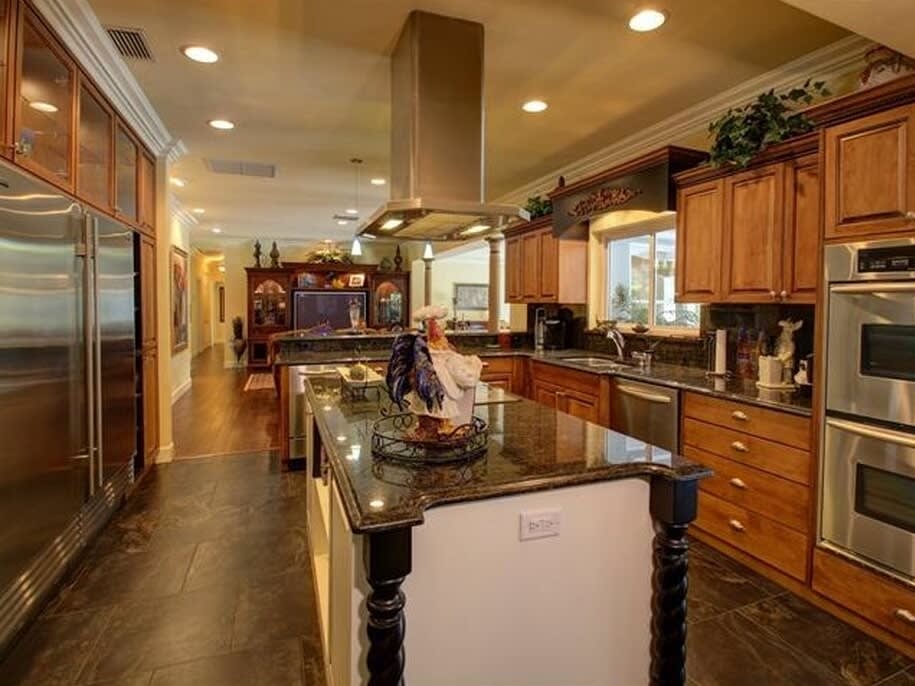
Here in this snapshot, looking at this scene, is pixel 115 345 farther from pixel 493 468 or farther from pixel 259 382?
pixel 259 382

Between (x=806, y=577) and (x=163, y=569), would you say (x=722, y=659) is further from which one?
(x=163, y=569)

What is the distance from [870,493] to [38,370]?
3.37 m

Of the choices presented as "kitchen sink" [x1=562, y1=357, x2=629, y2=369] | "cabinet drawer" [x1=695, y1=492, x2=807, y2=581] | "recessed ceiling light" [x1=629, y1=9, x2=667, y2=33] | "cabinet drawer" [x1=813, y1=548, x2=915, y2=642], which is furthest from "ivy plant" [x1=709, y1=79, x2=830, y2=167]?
"cabinet drawer" [x1=813, y1=548, x2=915, y2=642]

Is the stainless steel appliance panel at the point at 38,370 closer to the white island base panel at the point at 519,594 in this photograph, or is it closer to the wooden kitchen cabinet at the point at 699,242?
the white island base panel at the point at 519,594

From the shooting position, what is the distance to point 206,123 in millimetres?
3982

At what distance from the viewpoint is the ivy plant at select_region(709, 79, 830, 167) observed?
8.78 feet

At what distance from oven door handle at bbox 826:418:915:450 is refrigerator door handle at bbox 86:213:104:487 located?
11.4 ft

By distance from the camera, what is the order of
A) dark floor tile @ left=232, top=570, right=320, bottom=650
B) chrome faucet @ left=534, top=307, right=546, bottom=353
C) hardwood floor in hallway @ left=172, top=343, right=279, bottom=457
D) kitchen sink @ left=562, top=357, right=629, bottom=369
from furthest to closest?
chrome faucet @ left=534, top=307, right=546, bottom=353 → hardwood floor in hallway @ left=172, top=343, right=279, bottom=457 → kitchen sink @ left=562, top=357, right=629, bottom=369 → dark floor tile @ left=232, top=570, right=320, bottom=650

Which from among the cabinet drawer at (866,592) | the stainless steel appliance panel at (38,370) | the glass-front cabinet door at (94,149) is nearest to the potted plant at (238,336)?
the glass-front cabinet door at (94,149)

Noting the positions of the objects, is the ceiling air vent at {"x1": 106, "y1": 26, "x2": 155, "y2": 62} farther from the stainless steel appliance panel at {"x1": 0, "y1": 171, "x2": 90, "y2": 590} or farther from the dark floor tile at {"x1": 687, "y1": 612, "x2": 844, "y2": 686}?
the dark floor tile at {"x1": 687, "y1": 612, "x2": 844, "y2": 686}

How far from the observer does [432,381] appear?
1.52 m

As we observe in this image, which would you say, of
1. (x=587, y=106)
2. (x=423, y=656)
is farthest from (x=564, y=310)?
(x=423, y=656)

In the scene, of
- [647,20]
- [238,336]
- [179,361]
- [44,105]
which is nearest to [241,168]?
[44,105]

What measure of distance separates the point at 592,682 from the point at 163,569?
2177mm
